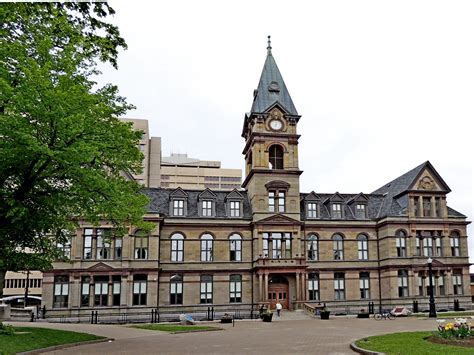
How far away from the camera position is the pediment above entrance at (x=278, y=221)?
143 feet

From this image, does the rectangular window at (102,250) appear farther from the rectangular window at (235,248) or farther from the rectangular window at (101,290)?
the rectangular window at (235,248)

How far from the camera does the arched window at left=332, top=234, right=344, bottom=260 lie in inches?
1815

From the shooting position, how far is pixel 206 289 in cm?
4300

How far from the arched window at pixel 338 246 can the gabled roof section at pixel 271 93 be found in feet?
42.6

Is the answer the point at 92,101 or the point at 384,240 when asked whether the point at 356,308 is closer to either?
the point at 384,240

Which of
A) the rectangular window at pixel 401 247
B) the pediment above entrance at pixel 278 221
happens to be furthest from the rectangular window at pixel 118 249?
the rectangular window at pixel 401 247

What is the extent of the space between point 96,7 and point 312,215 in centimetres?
3917

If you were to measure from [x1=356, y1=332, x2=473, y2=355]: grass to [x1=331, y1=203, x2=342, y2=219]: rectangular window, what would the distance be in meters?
27.1

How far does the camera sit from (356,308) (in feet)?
146

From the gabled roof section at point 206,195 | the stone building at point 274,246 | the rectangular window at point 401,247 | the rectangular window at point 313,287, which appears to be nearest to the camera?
the stone building at point 274,246

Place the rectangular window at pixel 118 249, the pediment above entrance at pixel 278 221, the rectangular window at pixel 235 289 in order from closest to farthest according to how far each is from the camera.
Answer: the rectangular window at pixel 118 249 → the rectangular window at pixel 235 289 → the pediment above entrance at pixel 278 221

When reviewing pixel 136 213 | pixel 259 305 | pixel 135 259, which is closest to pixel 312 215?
pixel 259 305

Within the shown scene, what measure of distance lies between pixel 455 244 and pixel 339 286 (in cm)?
1254

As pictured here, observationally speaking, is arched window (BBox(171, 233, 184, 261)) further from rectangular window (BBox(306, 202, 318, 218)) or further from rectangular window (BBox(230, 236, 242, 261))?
rectangular window (BBox(306, 202, 318, 218))
